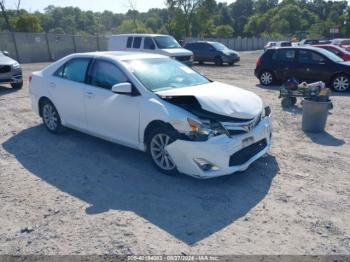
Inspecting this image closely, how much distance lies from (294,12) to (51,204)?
107 m

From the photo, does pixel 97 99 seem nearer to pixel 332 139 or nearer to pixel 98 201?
pixel 98 201

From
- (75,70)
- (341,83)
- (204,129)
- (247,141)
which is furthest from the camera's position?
(341,83)

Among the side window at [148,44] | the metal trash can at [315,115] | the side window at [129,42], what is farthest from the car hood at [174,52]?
the metal trash can at [315,115]

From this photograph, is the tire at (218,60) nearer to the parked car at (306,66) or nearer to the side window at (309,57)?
the parked car at (306,66)

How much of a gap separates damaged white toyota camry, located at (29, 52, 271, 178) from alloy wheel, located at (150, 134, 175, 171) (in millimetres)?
14

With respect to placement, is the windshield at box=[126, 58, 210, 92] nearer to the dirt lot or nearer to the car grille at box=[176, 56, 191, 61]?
the dirt lot

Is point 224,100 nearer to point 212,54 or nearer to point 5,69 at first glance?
point 5,69

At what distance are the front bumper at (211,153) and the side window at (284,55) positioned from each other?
8715mm

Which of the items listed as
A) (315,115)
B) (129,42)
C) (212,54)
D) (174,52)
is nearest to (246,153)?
(315,115)

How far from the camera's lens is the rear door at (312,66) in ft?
38.5

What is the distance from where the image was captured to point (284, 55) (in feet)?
41.7

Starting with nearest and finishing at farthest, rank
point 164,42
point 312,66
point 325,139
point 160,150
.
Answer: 1. point 160,150
2. point 325,139
3. point 312,66
4. point 164,42

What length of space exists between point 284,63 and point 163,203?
988 centimetres

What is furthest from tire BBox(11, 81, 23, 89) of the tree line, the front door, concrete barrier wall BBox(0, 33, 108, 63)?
the tree line
